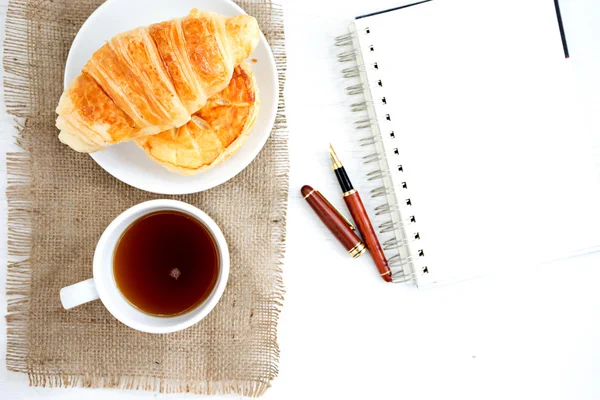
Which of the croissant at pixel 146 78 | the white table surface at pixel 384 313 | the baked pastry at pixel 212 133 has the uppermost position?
the croissant at pixel 146 78

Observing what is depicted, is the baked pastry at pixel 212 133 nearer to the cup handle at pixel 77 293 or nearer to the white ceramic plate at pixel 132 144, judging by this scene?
the white ceramic plate at pixel 132 144

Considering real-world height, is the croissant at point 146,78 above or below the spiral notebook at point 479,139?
above

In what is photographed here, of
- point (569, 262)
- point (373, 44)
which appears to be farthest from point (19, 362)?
point (569, 262)

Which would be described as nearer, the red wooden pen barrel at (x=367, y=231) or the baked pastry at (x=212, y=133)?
the baked pastry at (x=212, y=133)

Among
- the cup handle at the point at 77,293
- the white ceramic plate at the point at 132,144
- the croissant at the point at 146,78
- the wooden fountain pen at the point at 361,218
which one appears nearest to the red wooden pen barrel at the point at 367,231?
the wooden fountain pen at the point at 361,218

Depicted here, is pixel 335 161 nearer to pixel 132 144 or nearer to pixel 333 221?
pixel 333 221

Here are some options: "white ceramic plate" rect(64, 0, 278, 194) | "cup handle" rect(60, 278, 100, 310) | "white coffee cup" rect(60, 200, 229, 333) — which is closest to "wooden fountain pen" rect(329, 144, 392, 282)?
"white ceramic plate" rect(64, 0, 278, 194)
